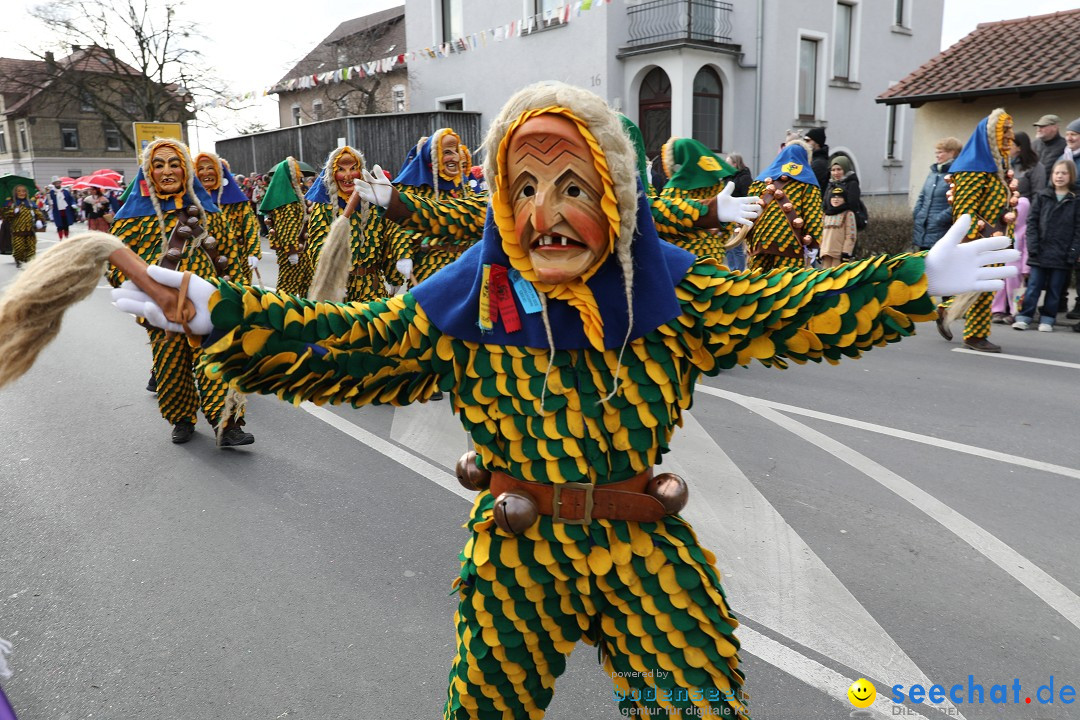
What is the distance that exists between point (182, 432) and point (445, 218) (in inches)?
98.3

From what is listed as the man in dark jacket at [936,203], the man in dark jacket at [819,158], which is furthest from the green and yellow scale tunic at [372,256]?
the man in dark jacket at [819,158]

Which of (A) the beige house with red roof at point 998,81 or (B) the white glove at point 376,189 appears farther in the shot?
(A) the beige house with red roof at point 998,81

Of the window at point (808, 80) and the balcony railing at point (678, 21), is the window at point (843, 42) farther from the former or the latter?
the balcony railing at point (678, 21)

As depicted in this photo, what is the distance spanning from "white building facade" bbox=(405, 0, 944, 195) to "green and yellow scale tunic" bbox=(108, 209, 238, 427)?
17641 millimetres

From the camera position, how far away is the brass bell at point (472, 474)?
7.43ft

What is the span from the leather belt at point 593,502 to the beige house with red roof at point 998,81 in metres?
14.9

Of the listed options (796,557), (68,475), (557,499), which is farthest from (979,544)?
(68,475)

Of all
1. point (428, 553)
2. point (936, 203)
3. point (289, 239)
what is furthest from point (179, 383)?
point (936, 203)

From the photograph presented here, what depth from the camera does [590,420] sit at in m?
2.06

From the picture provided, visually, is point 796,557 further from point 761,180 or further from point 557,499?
point 761,180

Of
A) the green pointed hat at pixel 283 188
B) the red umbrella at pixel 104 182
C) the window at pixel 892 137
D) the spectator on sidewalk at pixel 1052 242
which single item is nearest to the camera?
the spectator on sidewalk at pixel 1052 242

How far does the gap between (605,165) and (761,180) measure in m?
7.14

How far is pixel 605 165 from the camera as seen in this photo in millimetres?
1990

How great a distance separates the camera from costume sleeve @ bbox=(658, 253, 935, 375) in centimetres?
199
